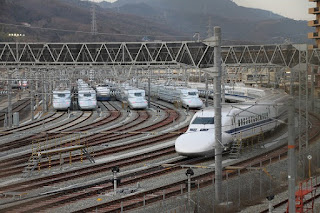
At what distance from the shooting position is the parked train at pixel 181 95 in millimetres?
51938

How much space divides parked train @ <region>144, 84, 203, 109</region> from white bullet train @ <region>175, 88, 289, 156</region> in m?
21.7

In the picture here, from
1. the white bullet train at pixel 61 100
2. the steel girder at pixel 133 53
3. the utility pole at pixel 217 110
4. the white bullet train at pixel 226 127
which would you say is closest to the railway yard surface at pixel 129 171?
the utility pole at pixel 217 110

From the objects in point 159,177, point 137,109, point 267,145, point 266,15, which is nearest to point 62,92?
point 137,109

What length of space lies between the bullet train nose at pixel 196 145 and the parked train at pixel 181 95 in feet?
88.7

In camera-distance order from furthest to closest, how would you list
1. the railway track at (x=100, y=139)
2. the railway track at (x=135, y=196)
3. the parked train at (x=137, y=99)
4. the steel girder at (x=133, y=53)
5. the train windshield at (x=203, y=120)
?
1. the parked train at (x=137, y=99)
2. the steel girder at (x=133, y=53)
3. the train windshield at (x=203, y=120)
4. the railway track at (x=100, y=139)
5. the railway track at (x=135, y=196)

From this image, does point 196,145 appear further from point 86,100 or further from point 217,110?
point 86,100

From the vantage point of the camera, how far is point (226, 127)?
25484mm

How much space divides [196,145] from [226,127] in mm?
2384

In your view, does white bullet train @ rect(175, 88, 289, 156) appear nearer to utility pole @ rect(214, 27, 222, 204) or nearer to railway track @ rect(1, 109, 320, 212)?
railway track @ rect(1, 109, 320, 212)

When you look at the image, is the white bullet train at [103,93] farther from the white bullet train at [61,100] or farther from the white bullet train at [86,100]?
the white bullet train at [61,100]

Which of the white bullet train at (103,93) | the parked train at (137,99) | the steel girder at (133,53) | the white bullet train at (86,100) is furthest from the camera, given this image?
the white bullet train at (103,93)

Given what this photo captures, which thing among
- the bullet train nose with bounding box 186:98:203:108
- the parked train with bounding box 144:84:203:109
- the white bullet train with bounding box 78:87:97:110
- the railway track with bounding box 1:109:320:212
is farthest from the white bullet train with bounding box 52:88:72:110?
the railway track with bounding box 1:109:320:212

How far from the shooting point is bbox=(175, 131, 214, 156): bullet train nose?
23.7m

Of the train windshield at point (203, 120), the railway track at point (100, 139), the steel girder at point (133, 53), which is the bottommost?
the railway track at point (100, 139)
